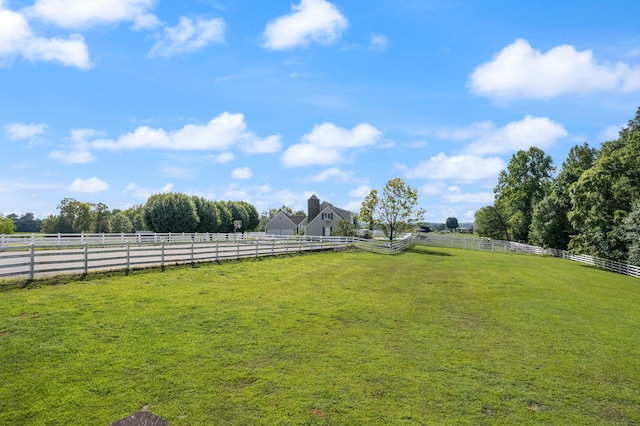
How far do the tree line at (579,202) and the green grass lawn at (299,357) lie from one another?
27745mm

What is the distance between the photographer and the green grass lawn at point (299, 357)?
6.15 m

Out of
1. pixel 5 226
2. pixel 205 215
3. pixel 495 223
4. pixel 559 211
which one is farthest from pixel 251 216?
pixel 559 211

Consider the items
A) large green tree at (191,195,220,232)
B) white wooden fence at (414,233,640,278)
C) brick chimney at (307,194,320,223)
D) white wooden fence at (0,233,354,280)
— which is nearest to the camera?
white wooden fence at (0,233,354,280)

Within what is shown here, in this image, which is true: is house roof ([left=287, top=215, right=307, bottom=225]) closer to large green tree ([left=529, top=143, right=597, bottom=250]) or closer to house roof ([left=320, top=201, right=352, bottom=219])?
house roof ([left=320, top=201, right=352, bottom=219])

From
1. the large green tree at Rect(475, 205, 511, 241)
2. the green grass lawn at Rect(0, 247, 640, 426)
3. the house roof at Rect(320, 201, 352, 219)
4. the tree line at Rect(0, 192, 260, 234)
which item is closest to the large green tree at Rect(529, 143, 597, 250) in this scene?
the large green tree at Rect(475, 205, 511, 241)

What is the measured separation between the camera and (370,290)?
16.3 metres

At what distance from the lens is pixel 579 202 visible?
40.4 metres

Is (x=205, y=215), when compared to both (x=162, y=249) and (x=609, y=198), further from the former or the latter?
(x=609, y=198)

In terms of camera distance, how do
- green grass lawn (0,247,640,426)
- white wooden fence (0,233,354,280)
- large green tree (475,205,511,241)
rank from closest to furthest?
green grass lawn (0,247,640,426) → white wooden fence (0,233,354,280) → large green tree (475,205,511,241)

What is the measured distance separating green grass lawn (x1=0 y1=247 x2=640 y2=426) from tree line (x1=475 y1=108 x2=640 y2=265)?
27745 mm

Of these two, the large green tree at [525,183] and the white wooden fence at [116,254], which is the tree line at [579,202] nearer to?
the large green tree at [525,183]

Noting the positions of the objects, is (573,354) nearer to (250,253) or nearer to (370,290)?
A: (370,290)

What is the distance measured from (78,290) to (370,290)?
34.5 ft

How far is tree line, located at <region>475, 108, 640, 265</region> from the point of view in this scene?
37281 millimetres
